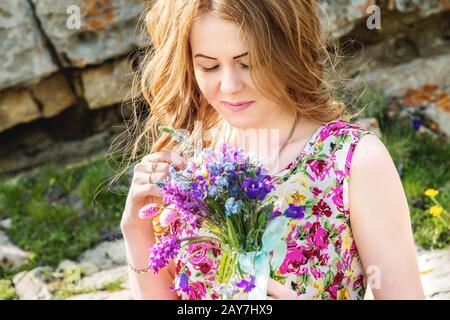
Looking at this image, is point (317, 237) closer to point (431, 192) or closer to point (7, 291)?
point (431, 192)

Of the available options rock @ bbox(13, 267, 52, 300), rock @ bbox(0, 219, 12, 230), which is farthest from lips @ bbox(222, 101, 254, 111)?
rock @ bbox(0, 219, 12, 230)

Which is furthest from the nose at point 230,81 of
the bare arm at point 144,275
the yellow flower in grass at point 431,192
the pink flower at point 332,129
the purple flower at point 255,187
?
the yellow flower in grass at point 431,192

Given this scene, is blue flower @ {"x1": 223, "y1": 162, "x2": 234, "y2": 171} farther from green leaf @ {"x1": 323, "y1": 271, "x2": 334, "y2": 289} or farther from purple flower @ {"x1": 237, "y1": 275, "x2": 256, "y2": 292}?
green leaf @ {"x1": 323, "y1": 271, "x2": 334, "y2": 289}

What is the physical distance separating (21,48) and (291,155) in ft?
11.6

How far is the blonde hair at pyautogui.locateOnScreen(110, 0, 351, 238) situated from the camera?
231 centimetres

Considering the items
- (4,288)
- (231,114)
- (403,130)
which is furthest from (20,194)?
(231,114)

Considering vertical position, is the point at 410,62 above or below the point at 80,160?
above

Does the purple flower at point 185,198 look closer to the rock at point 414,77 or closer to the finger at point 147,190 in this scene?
the finger at point 147,190

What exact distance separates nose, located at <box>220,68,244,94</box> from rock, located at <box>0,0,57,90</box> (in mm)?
3562

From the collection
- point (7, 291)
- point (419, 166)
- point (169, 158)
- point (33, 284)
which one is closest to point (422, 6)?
point (419, 166)

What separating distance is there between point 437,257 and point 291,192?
6.38 ft

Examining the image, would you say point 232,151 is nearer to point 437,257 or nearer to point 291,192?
point 291,192

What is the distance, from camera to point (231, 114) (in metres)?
2.39

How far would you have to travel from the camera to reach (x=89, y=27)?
5.52 metres
